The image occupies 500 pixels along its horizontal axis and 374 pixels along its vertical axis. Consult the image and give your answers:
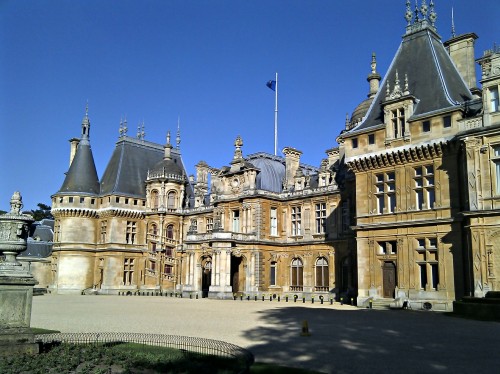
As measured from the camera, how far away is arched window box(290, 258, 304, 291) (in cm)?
4453

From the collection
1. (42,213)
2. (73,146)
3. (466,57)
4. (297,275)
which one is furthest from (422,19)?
(42,213)

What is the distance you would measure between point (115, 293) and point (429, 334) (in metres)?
43.3

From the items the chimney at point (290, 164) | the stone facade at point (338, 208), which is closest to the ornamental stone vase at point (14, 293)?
the stone facade at point (338, 208)

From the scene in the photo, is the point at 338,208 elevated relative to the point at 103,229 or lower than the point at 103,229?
elevated

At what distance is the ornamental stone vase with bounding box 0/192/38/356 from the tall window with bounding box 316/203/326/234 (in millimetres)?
33006

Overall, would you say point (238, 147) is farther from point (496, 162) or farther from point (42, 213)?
point (42, 213)

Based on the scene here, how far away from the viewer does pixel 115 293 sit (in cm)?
5362

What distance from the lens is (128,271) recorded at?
55875 mm

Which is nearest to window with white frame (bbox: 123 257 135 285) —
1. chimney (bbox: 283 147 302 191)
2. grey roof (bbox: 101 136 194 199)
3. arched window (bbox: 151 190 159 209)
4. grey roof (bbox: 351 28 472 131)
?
arched window (bbox: 151 190 159 209)

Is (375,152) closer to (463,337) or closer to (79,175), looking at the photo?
(463,337)

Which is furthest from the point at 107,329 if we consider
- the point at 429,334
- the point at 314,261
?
the point at 314,261

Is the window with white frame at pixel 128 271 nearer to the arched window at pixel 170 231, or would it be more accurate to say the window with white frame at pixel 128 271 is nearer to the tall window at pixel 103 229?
the tall window at pixel 103 229

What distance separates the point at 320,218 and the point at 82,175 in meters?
31.1

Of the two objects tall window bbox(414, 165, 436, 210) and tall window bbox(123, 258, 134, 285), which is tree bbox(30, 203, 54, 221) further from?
tall window bbox(414, 165, 436, 210)
